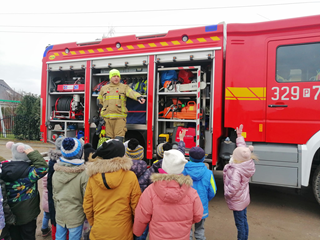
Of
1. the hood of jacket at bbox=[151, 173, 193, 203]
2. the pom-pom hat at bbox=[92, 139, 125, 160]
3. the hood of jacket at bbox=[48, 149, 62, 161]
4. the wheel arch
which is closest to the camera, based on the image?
the hood of jacket at bbox=[151, 173, 193, 203]

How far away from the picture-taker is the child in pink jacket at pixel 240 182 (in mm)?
2504

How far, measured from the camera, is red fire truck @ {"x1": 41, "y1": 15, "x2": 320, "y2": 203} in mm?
3453

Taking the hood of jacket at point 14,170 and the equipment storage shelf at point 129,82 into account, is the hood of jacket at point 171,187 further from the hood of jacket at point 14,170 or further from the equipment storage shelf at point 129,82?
the equipment storage shelf at point 129,82

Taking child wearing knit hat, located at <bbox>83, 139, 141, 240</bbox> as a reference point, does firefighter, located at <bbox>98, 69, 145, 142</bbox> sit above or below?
above

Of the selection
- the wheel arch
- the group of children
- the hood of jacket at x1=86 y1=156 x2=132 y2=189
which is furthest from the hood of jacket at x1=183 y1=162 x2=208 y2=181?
the wheel arch

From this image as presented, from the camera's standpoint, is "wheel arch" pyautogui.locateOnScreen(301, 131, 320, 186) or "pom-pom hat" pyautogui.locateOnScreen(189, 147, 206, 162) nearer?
"pom-pom hat" pyautogui.locateOnScreen(189, 147, 206, 162)

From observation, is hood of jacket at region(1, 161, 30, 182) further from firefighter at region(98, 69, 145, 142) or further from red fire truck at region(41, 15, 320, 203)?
red fire truck at region(41, 15, 320, 203)

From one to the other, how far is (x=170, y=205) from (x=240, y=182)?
1.15 metres

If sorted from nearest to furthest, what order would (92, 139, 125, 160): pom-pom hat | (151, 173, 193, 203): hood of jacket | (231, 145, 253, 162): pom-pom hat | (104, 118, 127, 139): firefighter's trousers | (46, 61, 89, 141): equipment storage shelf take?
(151, 173, 193, 203): hood of jacket < (92, 139, 125, 160): pom-pom hat < (231, 145, 253, 162): pom-pom hat < (104, 118, 127, 139): firefighter's trousers < (46, 61, 89, 141): equipment storage shelf

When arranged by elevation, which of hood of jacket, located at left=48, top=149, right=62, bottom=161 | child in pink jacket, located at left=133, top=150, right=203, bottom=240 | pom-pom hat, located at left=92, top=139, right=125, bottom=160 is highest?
pom-pom hat, located at left=92, top=139, right=125, bottom=160

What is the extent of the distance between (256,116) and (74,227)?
9.90ft

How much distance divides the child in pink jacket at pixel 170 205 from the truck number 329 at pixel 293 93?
2.51 meters

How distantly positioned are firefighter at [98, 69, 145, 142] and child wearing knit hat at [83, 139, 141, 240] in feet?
7.93

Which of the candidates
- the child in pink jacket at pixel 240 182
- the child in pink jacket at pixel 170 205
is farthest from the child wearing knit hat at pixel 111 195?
the child in pink jacket at pixel 240 182
